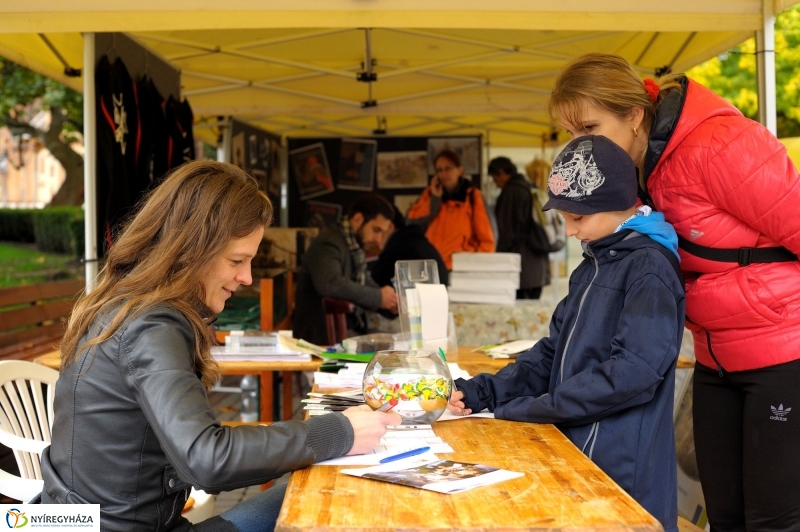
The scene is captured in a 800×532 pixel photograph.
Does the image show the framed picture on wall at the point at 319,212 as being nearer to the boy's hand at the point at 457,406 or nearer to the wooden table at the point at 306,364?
the wooden table at the point at 306,364

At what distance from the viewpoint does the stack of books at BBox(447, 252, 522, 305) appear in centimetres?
543

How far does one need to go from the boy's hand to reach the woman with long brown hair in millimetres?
316

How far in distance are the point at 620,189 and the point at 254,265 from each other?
471cm

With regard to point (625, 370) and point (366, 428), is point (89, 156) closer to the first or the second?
point (366, 428)

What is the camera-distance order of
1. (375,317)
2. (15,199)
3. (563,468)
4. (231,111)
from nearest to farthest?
(563,468) < (375,317) < (231,111) < (15,199)

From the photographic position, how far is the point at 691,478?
3.59 metres

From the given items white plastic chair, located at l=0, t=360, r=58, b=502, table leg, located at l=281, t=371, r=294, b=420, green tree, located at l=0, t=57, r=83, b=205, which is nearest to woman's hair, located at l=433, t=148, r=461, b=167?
table leg, located at l=281, t=371, r=294, b=420

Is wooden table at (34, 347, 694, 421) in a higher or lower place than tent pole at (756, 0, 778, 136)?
lower

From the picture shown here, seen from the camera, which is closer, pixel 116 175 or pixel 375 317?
pixel 116 175

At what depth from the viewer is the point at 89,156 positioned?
14.2 feet

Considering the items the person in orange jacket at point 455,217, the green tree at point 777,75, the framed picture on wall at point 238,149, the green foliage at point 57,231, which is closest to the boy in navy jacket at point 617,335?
the person in orange jacket at point 455,217

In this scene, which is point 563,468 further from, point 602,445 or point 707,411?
point 707,411

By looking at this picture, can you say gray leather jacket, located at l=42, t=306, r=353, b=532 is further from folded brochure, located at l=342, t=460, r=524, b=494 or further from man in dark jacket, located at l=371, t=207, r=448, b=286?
man in dark jacket, located at l=371, t=207, r=448, b=286

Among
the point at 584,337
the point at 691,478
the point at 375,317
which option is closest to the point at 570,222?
the point at 584,337
